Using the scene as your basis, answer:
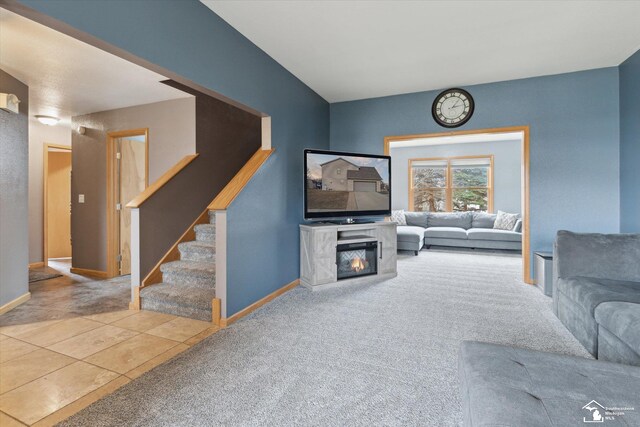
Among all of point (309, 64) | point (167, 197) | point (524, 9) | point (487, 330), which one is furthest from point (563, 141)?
point (167, 197)

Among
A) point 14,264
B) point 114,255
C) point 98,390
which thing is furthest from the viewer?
point 114,255

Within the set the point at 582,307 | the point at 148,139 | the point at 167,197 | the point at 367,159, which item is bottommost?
the point at 582,307

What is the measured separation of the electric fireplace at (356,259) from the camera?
3.85m

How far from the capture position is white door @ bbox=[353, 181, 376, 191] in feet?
13.2

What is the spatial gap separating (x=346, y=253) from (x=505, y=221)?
174 inches

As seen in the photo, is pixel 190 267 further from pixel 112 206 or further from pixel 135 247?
pixel 112 206

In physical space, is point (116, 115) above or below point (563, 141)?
above

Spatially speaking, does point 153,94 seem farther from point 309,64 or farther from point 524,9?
point 524,9

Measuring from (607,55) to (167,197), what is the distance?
16.6ft

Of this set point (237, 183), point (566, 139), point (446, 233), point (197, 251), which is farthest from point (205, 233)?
point (446, 233)

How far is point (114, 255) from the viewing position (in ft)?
14.7

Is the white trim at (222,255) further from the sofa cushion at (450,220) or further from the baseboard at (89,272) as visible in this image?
the sofa cushion at (450,220)

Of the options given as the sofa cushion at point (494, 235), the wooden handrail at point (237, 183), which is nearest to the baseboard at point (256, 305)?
the wooden handrail at point (237, 183)

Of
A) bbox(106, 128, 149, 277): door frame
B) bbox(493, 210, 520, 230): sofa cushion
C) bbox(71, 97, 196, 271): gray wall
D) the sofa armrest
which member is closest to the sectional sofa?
the sofa armrest
